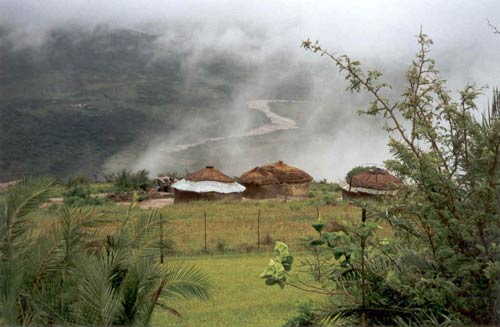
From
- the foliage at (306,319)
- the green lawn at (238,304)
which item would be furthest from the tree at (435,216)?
the green lawn at (238,304)

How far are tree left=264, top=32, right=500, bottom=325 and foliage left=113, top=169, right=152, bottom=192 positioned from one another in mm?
27133

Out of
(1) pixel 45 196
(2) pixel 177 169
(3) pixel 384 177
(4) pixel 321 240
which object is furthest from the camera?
(2) pixel 177 169

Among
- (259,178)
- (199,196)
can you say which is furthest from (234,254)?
(259,178)

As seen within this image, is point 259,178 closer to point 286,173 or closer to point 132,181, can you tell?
point 286,173

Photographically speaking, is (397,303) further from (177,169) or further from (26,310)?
(177,169)

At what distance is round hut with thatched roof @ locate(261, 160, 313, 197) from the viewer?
98.1ft

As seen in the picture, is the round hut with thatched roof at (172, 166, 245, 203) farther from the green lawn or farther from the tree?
the tree

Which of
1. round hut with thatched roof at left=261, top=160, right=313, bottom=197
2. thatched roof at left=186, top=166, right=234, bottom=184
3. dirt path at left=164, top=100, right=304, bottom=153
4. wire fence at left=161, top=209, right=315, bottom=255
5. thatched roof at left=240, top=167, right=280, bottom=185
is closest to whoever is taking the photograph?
wire fence at left=161, top=209, right=315, bottom=255

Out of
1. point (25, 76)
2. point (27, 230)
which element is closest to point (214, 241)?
point (25, 76)

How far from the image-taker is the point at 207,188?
87.7 feet

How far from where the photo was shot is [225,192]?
26.7m

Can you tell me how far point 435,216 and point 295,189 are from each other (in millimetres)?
28087

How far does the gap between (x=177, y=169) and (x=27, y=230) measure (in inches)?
1390

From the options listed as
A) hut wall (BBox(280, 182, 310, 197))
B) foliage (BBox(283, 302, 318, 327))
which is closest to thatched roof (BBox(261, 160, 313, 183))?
hut wall (BBox(280, 182, 310, 197))
